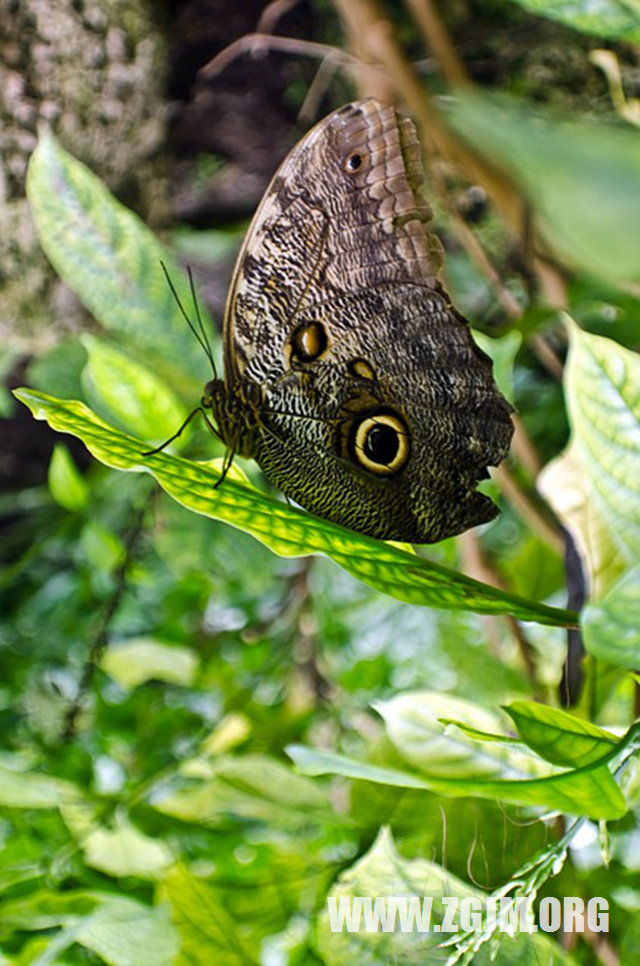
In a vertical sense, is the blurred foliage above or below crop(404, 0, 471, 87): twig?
below

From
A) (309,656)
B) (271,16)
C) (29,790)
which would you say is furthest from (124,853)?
(271,16)

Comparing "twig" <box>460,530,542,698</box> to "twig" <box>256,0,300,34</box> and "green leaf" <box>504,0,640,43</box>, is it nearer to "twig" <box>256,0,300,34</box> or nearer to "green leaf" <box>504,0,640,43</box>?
"green leaf" <box>504,0,640,43</box>

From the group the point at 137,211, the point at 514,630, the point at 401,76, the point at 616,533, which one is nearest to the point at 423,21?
the point at 401,76

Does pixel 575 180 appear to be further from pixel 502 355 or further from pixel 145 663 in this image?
pixel 145 663

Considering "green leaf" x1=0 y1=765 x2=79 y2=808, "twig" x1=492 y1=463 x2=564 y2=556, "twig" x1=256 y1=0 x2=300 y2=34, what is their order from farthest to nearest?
"twig" x1=256 y1=0 x2=300 y2=34
"twig" x1=492 y1=463 x2=564 y2=556
"green leaf" x1=0 y1=765 x2=79 y2=808

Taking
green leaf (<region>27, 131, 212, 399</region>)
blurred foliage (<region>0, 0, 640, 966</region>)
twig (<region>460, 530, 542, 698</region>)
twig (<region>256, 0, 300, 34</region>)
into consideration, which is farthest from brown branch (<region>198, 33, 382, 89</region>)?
twig (<region>460, 530, 542, 698</region>)

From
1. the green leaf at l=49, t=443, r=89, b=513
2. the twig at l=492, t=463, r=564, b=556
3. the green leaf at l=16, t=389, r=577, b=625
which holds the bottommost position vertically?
the green leaf at l=49, t=443, r=89, b=513
